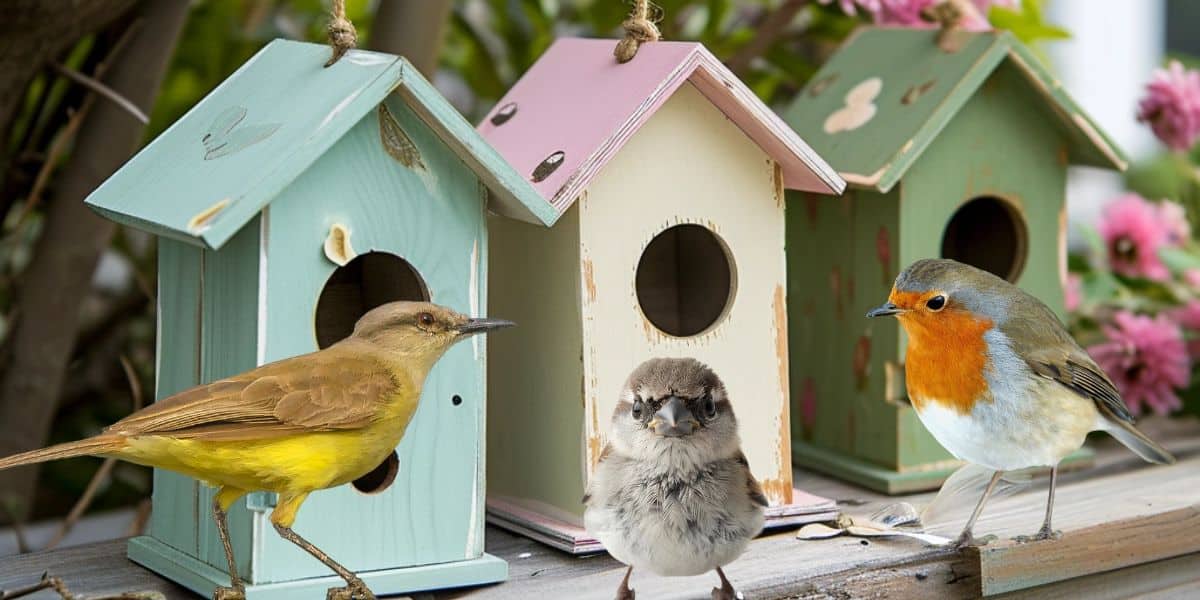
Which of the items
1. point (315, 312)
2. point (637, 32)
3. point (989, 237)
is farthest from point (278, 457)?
point (989, 237)

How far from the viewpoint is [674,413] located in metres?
1.80

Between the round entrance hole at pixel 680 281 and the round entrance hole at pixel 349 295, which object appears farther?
the round entrance hole at pixel 680 281

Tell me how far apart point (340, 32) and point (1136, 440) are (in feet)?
4.13

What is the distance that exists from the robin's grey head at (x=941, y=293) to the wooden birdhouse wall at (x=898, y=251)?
50cm

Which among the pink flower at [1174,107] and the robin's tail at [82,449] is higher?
the pink flower at [1174,107]

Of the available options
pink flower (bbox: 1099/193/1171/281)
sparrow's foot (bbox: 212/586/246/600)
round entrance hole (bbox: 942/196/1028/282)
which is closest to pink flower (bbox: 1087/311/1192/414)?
pink flower (bbox: 1099/193/1171/281)

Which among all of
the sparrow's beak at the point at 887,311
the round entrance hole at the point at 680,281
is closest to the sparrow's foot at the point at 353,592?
the sparrow's beak at the point at 887,311

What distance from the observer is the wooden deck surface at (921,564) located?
211cm

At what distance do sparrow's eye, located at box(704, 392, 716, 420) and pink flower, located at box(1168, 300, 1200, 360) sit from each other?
66.4 inches

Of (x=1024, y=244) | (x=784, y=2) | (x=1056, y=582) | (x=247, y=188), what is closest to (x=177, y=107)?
(x=784, y=2)

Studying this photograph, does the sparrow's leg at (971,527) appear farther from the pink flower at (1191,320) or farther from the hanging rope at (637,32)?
the pink flower at (1191,320)

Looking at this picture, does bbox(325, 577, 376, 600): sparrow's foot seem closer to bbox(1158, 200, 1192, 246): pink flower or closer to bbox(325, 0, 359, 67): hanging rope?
bbox(325, 0, 359, 67): hanging rope

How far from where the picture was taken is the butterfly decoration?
1969mm

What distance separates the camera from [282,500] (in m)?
1.83
